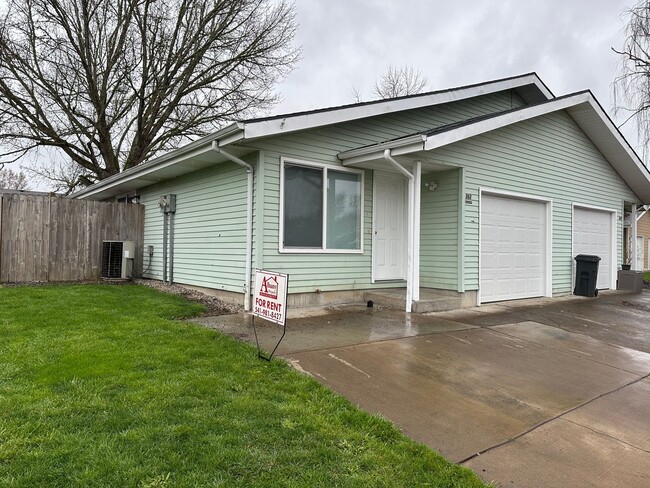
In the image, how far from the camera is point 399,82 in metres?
26.1

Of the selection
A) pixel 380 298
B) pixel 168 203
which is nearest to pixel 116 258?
pixel 168 203

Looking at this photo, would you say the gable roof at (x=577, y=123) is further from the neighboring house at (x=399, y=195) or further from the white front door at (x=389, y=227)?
the white front door at (x=389, y=227)

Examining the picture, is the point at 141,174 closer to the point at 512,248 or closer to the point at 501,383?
the point at 512,248

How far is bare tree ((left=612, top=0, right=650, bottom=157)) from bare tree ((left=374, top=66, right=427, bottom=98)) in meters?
15.1

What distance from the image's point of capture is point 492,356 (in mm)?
4738

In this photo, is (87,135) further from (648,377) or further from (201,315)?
(648,377)

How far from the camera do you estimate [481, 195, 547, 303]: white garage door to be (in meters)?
8.51

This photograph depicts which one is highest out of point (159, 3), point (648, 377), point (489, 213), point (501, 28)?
point (159, 3)

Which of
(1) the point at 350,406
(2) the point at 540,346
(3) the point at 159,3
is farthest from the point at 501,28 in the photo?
(1) the point at 350,406

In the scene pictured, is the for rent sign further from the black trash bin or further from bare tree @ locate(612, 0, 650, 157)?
bare tree @ locate(612, 0, 650, 157)

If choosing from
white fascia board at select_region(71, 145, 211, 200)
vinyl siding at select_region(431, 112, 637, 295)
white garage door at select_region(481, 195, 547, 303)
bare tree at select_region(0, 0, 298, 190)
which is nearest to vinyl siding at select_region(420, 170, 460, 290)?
vinyl siding at select_region(431, 112, 637, 295)

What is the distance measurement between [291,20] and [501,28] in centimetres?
782

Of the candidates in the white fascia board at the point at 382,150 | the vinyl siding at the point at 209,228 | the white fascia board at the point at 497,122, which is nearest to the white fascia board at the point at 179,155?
the vinyl siding at the point at 209,228

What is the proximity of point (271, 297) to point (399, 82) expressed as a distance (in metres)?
25.0
